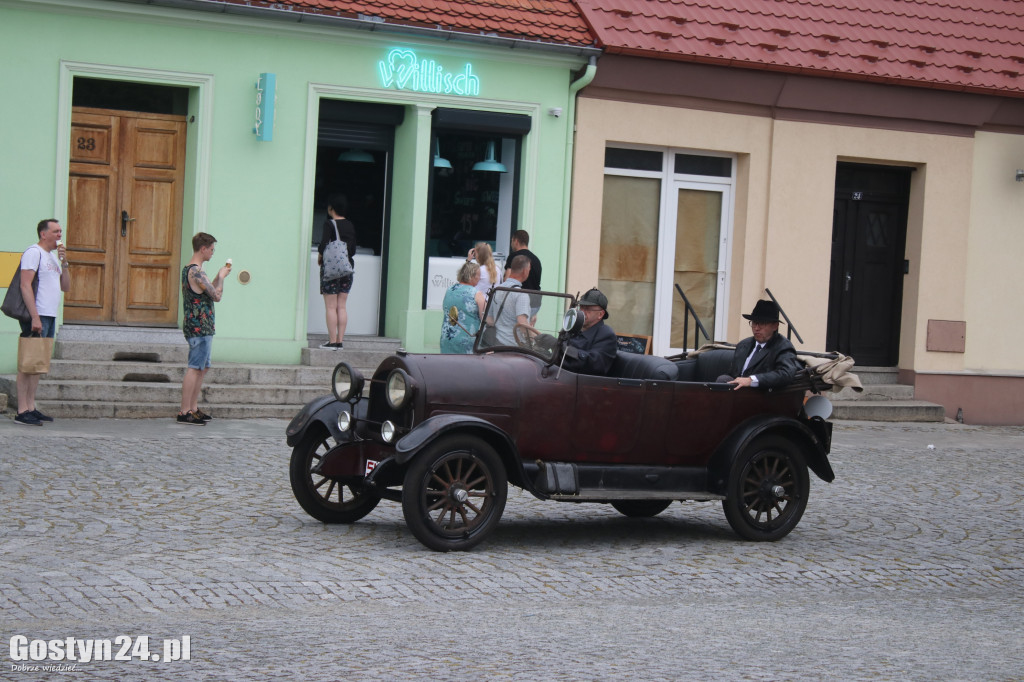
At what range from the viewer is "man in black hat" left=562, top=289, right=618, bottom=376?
28.9 feet

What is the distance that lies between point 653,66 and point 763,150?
2.00 m

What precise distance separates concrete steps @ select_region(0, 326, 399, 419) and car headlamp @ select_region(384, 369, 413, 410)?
548 centimetres

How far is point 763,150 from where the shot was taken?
17.7m

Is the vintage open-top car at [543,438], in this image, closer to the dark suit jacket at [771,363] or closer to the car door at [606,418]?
the car door at [606,418]

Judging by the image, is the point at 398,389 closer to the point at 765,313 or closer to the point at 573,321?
the point at 573,321

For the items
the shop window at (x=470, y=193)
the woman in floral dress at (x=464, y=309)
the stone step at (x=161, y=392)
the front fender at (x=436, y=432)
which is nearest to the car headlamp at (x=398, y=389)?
the front fender at (x=436, y=432)

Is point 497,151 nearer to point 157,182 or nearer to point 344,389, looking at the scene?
point 157,182

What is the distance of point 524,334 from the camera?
8.92 metres

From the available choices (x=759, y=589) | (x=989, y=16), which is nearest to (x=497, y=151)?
(x=989, y=16)

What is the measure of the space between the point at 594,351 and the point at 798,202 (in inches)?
376

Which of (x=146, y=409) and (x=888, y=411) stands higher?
(x=888, y=411)

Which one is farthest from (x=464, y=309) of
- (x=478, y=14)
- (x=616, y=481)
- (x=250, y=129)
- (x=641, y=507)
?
(x=478, y=14)

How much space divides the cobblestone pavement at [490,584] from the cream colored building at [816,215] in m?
6.55

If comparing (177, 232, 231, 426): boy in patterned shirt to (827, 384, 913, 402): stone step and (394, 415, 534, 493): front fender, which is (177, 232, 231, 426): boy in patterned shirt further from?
(827, 384, 913, 402): stone step
